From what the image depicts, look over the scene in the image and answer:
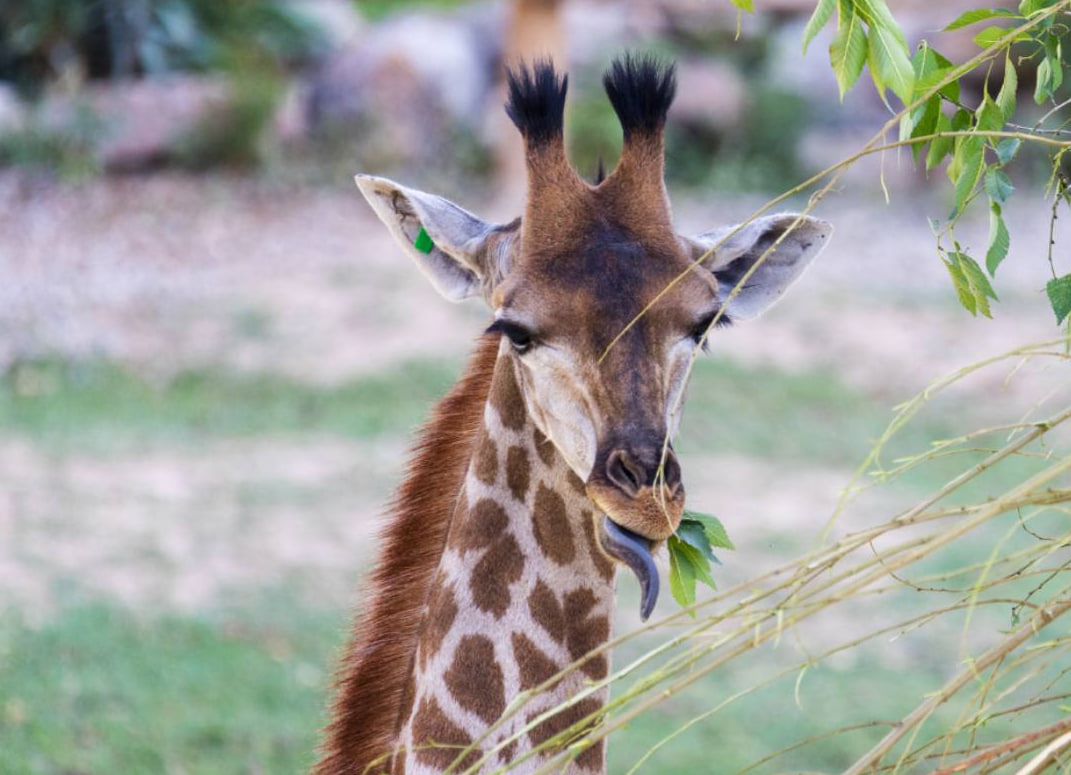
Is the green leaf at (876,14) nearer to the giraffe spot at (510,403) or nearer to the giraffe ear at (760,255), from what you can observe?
the giraffe ear at (760,255)

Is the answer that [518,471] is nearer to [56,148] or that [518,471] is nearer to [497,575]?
[497,575]

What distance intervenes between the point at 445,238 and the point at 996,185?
4.17ft

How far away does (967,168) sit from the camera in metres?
2.49

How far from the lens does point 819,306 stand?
44.7 ft

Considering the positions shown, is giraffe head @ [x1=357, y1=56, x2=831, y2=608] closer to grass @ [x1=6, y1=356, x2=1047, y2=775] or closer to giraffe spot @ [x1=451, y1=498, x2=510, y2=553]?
giraffe spot @ [x1=451, y1=498, x2=510, y2=553]

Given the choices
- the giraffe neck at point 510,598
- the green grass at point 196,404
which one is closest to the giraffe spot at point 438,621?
the giraffe neck at point 510,598

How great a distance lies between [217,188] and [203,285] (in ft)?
9.73

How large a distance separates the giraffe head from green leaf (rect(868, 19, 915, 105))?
0.38 meters

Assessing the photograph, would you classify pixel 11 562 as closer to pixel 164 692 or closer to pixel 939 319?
pixel 164 692

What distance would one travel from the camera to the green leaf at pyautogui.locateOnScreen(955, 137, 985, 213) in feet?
8.05

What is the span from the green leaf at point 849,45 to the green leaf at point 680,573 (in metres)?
0.87

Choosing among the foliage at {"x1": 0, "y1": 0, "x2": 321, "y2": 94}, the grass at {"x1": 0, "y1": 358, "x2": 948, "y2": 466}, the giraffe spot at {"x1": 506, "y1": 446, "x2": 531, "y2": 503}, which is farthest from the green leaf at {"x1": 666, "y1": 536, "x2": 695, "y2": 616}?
the foliage at {"x1": 0, "y1": 0, "x2": 321, "y2": 94}

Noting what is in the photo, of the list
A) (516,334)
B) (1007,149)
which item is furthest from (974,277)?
(516,334)

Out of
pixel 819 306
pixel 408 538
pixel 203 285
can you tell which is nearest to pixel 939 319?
pixel 819 306
